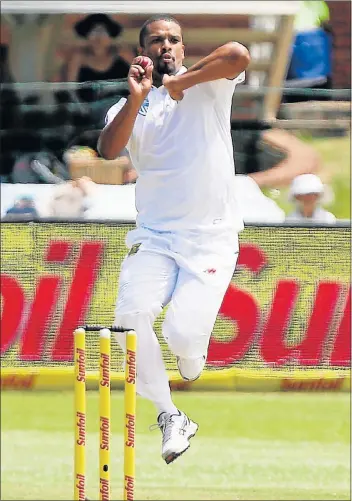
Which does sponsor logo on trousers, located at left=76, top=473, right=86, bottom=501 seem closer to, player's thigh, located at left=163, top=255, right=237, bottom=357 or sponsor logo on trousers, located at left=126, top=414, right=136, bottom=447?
sponsor logo on trousers, located at left=126, top=414, right=136, bottom=447

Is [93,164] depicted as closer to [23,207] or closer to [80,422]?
[23,207]

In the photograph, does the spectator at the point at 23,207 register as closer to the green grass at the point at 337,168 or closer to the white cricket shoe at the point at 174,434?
the green grass at the point at 337,168

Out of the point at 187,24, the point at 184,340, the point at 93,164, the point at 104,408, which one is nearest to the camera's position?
the point at 104,408

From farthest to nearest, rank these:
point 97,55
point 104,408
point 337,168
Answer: point 337,168 → point 97,55 → point 104,408

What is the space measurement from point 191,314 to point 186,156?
1.91 ft

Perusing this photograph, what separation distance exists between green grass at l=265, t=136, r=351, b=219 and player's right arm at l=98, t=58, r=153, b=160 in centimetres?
486

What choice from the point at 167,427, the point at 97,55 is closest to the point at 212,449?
the point at 167,427

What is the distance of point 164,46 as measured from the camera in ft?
14.8

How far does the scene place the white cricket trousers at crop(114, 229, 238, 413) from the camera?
4609mm

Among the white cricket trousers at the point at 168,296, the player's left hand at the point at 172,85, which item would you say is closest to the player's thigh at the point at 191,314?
the white cricket trousers at the point at 168,296

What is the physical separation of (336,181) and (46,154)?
2.40m

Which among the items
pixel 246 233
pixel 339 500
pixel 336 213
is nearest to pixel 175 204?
pixel 339 500

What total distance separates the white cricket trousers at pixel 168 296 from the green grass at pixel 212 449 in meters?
1.85

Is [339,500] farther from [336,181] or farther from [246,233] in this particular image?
[336,181]
